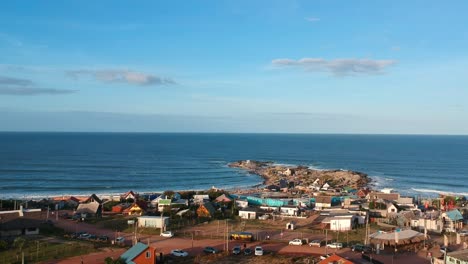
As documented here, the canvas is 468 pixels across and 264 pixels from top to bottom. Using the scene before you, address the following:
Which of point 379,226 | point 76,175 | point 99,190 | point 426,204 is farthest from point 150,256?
point 76,175

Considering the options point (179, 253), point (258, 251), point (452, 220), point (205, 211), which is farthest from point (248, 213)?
point (452, 220)

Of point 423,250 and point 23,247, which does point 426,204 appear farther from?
point 23,247

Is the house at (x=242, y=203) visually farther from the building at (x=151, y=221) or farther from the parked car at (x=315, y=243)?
the parked car at (x=315, y=243)

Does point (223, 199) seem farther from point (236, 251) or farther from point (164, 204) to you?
point (236, 251)

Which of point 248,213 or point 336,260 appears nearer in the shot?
point 336,260

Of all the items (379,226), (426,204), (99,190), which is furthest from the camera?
(99,190)

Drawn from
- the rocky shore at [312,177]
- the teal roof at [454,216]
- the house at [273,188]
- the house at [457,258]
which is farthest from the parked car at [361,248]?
the rocky shore at [312,177]
